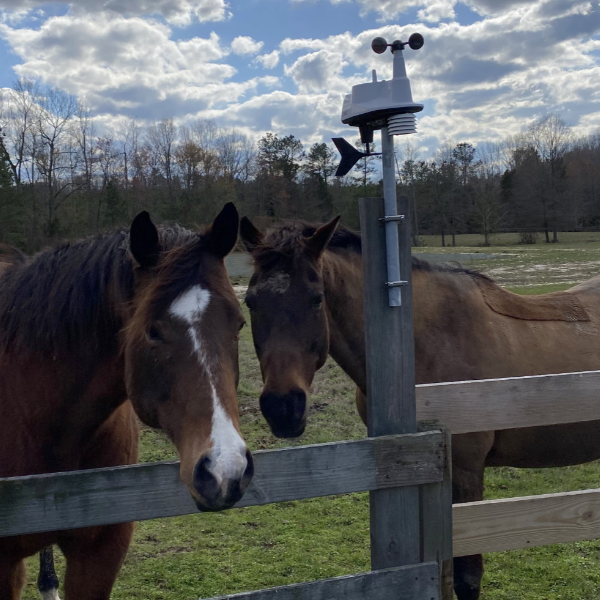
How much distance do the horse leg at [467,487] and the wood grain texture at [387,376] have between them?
1.30m

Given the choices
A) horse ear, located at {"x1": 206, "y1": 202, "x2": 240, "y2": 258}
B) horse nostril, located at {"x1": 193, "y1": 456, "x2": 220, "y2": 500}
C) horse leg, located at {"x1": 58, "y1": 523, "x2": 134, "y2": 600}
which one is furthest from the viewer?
horse leg, located at {"x1": 58, "y1": 523, "x2": 134, "y2": 600}

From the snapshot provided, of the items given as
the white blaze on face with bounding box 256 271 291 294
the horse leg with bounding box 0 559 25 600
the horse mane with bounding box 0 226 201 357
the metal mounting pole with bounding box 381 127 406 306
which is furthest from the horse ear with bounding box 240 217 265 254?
the horse leg with bounding box 0 559 25 600

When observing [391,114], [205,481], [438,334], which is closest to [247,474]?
[205,481]

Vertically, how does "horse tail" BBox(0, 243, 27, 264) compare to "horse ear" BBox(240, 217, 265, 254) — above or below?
below

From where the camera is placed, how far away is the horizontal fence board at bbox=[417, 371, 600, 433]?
209cm

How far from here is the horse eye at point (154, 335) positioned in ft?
5.81

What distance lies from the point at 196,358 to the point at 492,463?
105 inches

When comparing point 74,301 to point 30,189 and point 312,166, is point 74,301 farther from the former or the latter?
point 312,166

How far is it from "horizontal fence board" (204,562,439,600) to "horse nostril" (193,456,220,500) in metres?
0.45

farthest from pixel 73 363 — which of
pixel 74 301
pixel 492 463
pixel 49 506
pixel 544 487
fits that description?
pixel 544 487

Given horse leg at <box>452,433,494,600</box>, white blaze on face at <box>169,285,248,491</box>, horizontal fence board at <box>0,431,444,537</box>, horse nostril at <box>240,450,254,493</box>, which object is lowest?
horse leg at <box>452,433,494,600</box>

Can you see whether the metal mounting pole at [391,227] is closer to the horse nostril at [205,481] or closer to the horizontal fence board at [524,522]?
the horse nostril at [205,481]

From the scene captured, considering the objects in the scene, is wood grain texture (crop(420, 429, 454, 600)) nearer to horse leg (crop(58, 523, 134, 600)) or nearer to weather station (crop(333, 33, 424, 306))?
weather station (crop(333, 33, 424, 306))

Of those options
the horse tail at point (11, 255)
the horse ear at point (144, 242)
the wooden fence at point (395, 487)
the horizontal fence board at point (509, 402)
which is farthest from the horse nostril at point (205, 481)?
the horse tail at point (11, 255)
